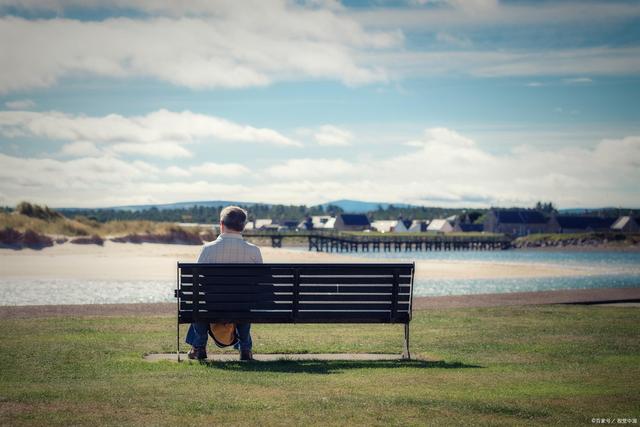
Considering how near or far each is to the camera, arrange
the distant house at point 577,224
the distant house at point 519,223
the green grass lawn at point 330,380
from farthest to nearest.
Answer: the distant house at point 519,223, the distant house at point 577,224, the green grass lawn at point 330,380

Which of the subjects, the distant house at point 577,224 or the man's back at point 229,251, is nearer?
the man's back at point 229,251

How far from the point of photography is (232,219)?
970cm

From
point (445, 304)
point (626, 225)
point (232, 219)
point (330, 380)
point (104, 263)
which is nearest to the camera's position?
point (330, 380)

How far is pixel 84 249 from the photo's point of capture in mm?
53750

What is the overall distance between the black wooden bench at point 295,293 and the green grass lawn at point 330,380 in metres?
0.64

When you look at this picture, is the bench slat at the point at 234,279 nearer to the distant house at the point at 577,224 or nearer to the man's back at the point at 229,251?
the man's back at the point at 229,251

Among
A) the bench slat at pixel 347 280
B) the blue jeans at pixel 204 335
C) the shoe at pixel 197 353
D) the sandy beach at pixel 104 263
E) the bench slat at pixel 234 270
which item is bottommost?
the sandy beach at pixel 104 263

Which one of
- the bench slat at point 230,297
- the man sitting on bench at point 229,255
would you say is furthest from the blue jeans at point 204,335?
the bench slat at point 230,297

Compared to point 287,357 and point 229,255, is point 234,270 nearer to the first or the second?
point 229,255

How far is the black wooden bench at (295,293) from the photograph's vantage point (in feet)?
31.1

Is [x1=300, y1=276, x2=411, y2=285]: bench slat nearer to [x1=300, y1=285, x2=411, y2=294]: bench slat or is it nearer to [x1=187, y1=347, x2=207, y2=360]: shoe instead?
[x1=300, y1=285, x2=411, y2=294]: bench slat

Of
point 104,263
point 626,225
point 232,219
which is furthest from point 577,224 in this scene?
point 232,219

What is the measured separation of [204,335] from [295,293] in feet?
3.76

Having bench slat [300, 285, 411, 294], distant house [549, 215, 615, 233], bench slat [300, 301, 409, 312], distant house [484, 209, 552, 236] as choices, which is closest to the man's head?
bench slat [300, 285, 411, 294]
